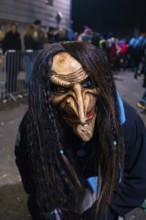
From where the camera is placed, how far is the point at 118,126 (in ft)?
4.74

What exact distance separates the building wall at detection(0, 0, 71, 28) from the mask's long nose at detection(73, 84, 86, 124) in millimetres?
11421

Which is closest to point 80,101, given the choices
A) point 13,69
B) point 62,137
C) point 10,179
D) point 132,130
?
point 62,137

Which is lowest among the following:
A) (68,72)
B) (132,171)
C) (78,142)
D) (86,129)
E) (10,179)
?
(10,179)

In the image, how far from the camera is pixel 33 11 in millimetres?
14031

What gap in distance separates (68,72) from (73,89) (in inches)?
2.9

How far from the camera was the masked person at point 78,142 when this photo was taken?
1.31m

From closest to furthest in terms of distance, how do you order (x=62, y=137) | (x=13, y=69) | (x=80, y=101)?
(x=80, y=101)
(x=62, y=137)
(x=13, y=69)

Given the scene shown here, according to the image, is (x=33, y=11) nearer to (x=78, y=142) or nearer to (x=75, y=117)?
(x=78, y=142)

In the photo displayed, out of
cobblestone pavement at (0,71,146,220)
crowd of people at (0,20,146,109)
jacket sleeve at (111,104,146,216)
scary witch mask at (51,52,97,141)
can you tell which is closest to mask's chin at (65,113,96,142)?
scary witch mask at (51,52,97,141)

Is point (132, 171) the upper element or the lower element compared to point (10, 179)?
upper

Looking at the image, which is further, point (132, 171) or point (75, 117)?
point (132, 171)

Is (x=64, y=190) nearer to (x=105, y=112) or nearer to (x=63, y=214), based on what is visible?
(x=63, y=214)

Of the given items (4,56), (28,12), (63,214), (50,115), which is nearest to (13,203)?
(63,214)

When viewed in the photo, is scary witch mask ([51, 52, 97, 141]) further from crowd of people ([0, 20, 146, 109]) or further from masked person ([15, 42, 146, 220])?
crowd of people ([0, 20, 146, 109])
